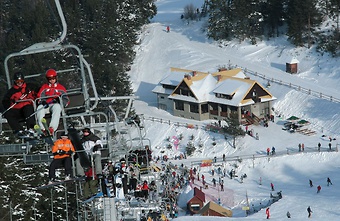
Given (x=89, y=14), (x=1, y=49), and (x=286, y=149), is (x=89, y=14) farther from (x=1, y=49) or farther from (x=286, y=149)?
(x=286, y=149)

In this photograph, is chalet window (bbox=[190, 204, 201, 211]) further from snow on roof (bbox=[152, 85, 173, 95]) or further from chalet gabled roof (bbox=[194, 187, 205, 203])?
snow on roof (bbox=[152, 85, 173, 95])

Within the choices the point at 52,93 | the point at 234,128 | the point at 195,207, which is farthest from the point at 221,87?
the point at 52,93

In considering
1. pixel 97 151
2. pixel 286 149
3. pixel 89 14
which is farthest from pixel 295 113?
pixel 97 151

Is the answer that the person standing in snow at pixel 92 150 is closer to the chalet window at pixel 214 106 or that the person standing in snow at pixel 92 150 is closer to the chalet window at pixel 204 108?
the chalet window at pixel 214 106

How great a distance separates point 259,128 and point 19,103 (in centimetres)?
4881

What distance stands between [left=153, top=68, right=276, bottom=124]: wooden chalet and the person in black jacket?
1888 inches

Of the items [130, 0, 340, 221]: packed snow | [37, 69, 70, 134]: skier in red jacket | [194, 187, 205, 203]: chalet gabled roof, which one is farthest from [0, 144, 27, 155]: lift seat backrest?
[194, 187, 205, 203]: chalet gabled roof

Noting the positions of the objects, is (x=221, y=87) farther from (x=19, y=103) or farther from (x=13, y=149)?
(x=13, y=149)

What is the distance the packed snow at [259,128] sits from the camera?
162 ft

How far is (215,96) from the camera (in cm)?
6500

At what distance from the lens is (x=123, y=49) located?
246 feet

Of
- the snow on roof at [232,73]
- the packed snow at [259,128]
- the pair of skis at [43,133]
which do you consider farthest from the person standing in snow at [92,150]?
the snow on roof at [232,73]

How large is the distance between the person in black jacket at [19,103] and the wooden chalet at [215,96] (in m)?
47.9

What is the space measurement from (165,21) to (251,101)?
3083 cm
